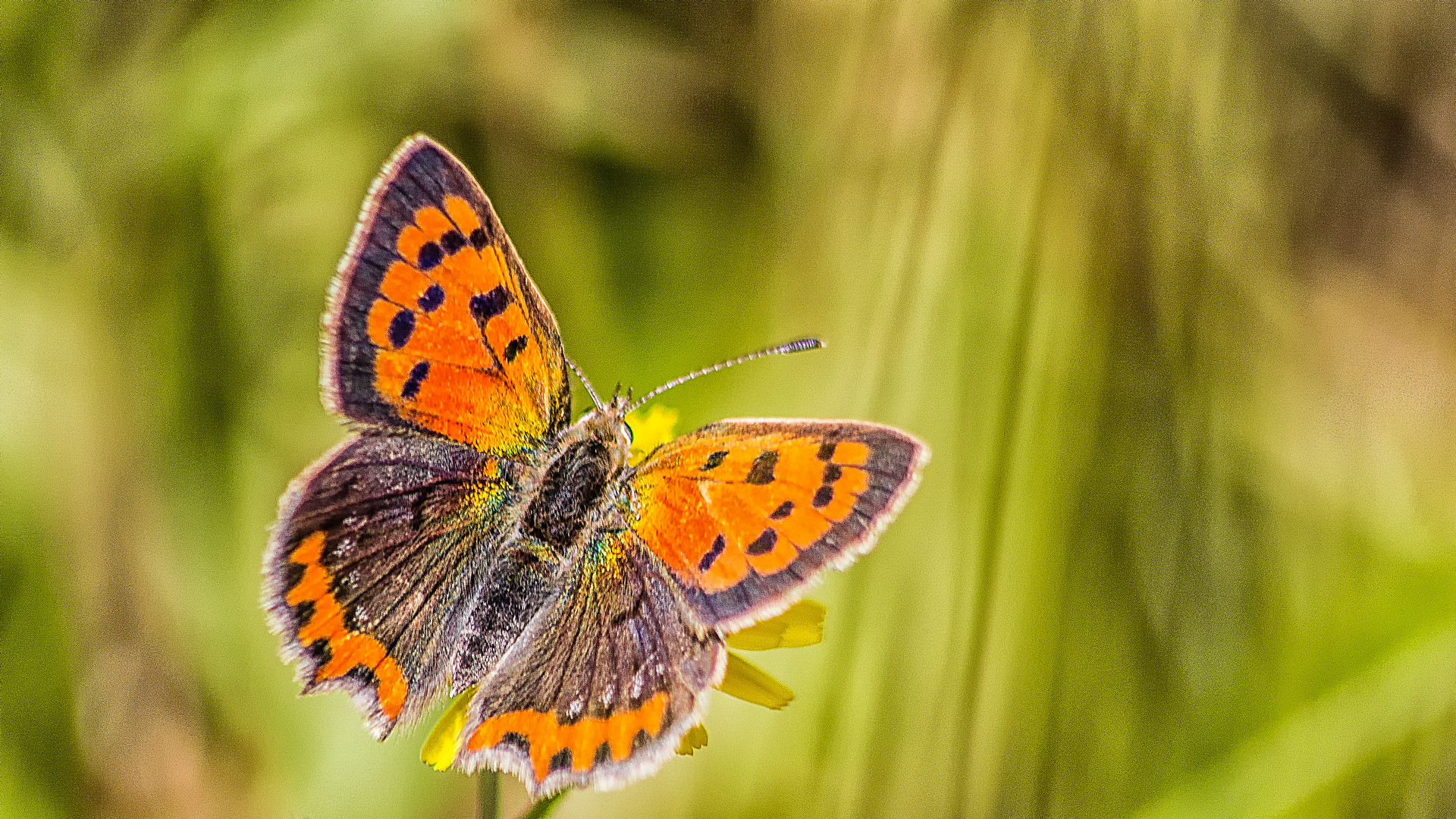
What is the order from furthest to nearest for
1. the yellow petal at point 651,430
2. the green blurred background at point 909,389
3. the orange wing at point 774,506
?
the green blurred background at point 909,389 → the yellow petal at point 651,430 → the orange wing at point 774,506

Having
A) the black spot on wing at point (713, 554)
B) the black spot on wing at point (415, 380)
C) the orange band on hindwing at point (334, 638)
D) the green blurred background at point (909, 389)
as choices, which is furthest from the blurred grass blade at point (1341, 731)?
the black spot on wing at point (415, 380)

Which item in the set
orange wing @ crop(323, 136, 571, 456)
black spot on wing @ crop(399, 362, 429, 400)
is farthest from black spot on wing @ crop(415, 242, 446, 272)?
black spot on wing @ crop(399, 362, 429, 400)

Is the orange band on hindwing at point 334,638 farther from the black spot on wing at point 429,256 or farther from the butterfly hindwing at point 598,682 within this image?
the black spot on wing at point 429,256

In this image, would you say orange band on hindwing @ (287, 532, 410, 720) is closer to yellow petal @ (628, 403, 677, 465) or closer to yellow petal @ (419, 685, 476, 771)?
yellow petal @ (419, 685, 476, 771)

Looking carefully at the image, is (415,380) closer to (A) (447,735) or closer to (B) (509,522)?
(B) (509,522)

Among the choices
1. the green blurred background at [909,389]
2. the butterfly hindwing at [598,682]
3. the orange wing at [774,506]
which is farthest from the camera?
the green blurred background at [909,389]

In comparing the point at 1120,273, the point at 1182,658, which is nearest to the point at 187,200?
the point at 1120,273
